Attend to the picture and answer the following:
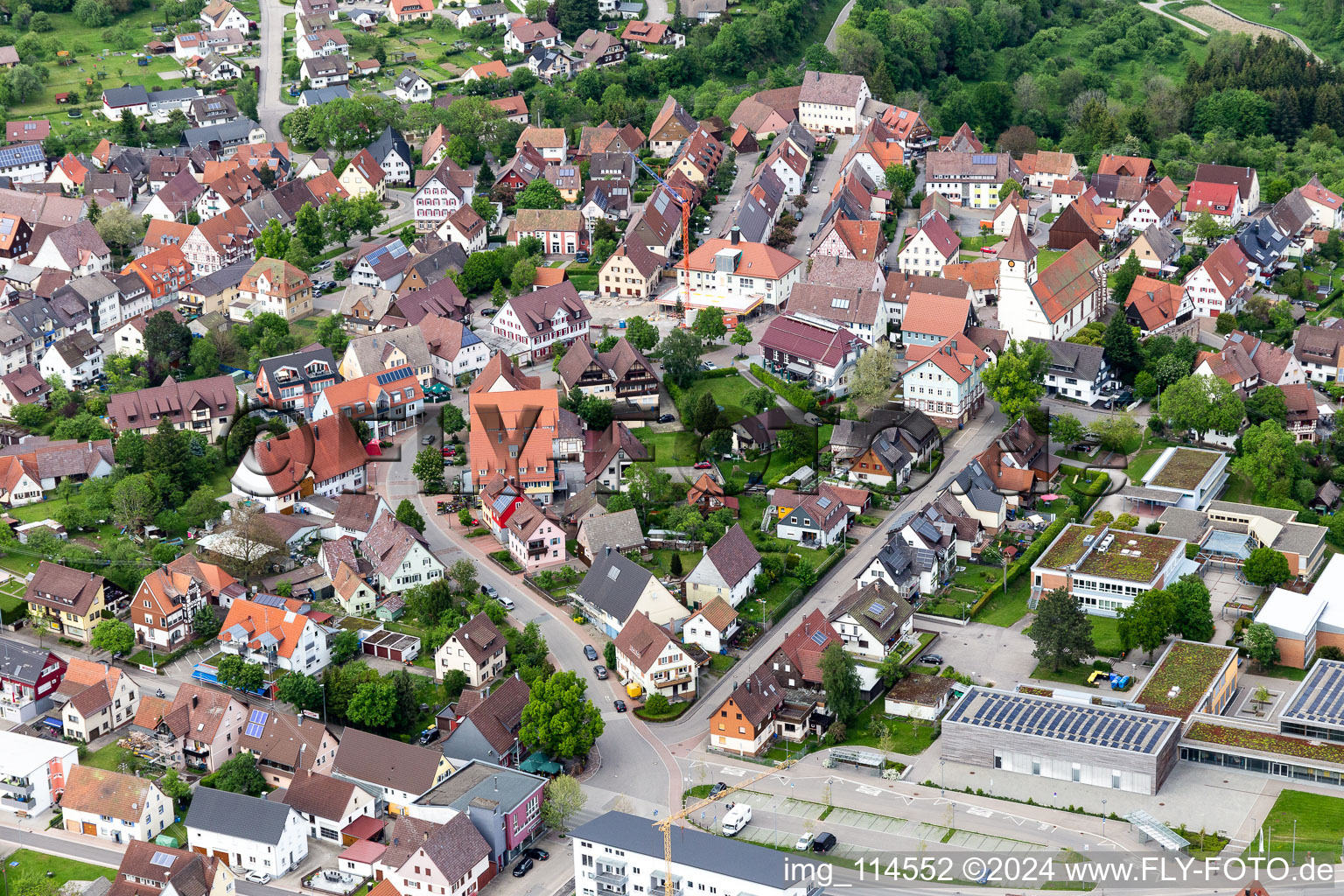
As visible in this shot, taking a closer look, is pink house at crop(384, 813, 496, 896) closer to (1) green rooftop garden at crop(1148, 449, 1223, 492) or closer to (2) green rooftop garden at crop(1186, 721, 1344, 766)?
(2) green rooftop garden at crop(1186, 721, 1344, 766)

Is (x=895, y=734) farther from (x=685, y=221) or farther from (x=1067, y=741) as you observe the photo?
(x=685, y=221)

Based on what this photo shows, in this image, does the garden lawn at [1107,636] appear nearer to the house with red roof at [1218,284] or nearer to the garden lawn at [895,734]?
the garden lawn at [895,734]

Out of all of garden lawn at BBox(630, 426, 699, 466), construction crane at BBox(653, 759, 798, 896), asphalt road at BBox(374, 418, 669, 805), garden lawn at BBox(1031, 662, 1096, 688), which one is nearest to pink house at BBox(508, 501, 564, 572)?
asphalt road at BBox(374, 418, 669, 805)

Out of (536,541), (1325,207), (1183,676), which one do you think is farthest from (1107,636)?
(1325,207)

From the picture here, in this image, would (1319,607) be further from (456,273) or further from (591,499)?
(456,273)

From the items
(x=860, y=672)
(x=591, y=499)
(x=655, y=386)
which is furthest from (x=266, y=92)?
(x=860, y=672)

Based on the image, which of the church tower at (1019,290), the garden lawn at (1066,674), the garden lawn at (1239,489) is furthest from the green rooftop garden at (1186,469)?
the garden lawn at (1066,674)

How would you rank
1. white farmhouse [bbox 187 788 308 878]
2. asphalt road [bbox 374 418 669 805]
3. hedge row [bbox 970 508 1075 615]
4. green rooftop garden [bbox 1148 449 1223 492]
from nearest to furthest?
1. white farmhouse [bbox 187 788 308 878]
2. asphalt road [bbox 374 418 669 805]
3. hedge row [bbox 970 508 1075 615]
4. green rooftop garden [bbox 1148 449 1223 492]
